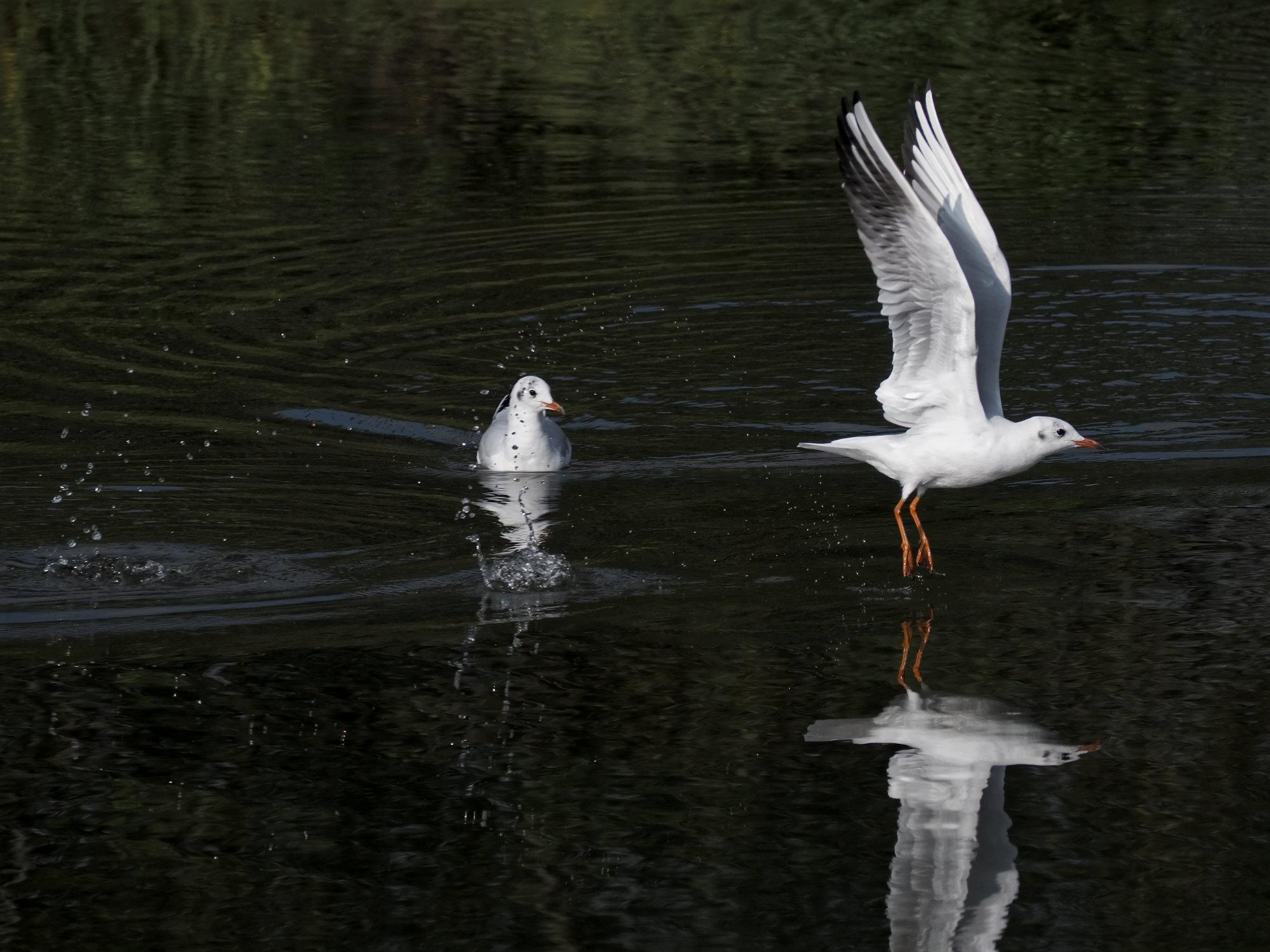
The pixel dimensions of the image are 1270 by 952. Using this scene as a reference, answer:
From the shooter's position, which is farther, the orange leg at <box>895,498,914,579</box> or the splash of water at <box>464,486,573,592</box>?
the orange leg at <box>895,498,914,579</box>

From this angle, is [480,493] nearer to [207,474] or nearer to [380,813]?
[207,474]

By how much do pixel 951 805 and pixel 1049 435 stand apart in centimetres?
326

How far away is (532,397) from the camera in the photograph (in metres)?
11.4

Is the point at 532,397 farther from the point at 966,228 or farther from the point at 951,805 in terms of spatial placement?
the point at 951,805

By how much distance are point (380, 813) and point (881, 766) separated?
5.29 feet

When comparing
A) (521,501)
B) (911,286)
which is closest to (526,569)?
(521,501)

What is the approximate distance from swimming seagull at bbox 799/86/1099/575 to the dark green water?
47cm

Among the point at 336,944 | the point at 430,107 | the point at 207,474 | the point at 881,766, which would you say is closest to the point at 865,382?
the point at 207,474

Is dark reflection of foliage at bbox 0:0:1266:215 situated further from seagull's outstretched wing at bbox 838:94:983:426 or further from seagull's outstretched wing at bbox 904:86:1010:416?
seagull's outstretched wing at bbox 838:94:983:426

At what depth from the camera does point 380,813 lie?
641 centimetres

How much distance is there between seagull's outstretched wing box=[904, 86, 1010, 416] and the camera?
9.51 m

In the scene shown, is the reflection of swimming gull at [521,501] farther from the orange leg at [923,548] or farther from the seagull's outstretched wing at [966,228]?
the seagull's outstretched wing at [966,228]

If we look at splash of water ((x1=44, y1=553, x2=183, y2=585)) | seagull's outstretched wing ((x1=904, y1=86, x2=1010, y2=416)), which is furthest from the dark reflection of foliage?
seagull's outstretched wing ((x1=904, y1=86, x2=1010, y2=416))

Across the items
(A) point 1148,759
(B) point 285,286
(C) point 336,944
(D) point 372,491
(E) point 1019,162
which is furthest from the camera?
(E) point 1019,162
